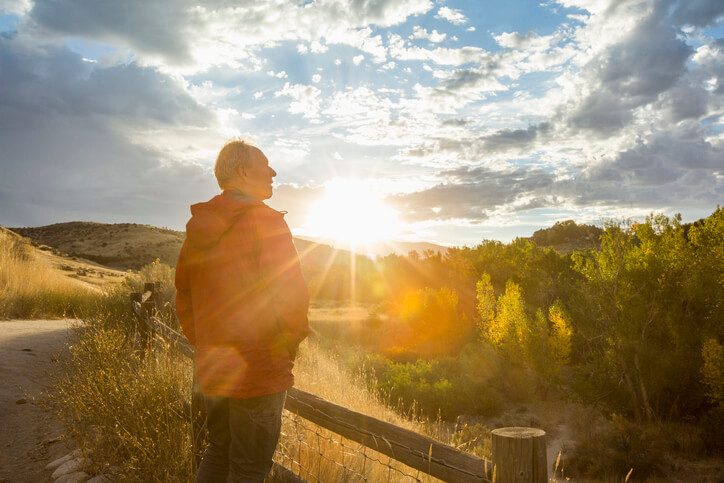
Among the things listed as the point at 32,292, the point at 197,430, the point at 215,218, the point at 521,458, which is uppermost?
the point at 215,218

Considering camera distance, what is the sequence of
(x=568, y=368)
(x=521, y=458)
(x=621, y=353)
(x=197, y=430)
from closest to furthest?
(x=521, y=458) → (x=197, y=430) → (x=621, y=353) → (x=568, y=368)

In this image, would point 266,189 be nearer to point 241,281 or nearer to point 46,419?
point 241,281

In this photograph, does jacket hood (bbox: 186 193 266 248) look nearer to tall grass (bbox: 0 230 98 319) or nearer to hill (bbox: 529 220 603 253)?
tall grass (bbox: 0 230 98 319)

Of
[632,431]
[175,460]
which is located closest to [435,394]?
[632,431]

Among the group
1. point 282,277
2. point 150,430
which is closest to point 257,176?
point 282,277

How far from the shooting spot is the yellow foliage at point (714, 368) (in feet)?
43.4

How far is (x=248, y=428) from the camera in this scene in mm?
2143

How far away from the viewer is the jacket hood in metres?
2.13

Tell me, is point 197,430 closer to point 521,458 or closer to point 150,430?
point 150,430

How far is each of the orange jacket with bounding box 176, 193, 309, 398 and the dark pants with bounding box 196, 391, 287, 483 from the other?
0.09 metres

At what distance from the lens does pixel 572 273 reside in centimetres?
2692

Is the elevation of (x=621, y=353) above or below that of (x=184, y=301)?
below

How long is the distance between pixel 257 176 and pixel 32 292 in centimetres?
1426

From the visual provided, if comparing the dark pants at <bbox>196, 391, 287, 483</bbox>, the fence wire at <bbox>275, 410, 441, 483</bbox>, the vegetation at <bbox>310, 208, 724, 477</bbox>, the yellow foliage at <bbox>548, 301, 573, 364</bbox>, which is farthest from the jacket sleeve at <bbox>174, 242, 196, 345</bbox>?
the yellow foliage at <bbox>548, 301, 573, 364</bbox>
